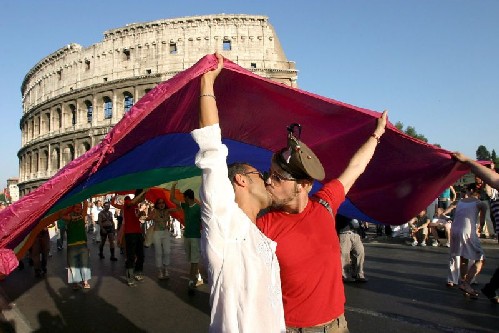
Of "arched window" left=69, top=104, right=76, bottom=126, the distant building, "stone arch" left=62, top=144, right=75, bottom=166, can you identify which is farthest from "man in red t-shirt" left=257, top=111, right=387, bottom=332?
"arched window" left=69, top=104, right=76, bottom=126

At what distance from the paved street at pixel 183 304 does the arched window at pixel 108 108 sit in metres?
38.6

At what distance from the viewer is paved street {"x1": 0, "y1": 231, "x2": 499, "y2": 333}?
5.02 metres

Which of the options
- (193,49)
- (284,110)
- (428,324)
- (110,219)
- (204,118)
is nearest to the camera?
(204,118)

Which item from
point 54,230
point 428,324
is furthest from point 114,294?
point 54,230

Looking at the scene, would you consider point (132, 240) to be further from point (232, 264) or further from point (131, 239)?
point (232, 264)

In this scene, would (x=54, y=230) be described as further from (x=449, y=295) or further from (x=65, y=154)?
(x=65, y=154)

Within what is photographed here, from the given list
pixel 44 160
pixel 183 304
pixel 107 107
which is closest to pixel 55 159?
pixel 44 160

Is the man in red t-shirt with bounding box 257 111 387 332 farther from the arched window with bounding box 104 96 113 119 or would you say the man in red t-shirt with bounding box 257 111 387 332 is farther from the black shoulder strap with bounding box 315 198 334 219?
the arched window with bounding box 104 96 113 119

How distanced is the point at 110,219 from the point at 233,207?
38.5 feet

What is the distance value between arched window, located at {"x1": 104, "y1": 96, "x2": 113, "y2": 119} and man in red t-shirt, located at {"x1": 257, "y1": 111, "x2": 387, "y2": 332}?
46.4 metres

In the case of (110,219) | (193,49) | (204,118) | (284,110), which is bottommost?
(110,219)

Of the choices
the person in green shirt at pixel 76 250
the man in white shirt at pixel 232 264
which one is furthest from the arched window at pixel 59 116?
the man in white shirt at pixel 232 264

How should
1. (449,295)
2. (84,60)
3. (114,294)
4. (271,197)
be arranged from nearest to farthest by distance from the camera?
(271,197)
(449,295)
(114,294)
(84,60)

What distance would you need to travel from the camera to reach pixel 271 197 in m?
2.05
